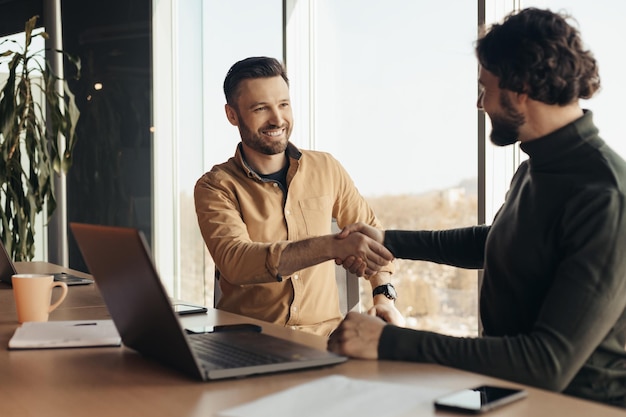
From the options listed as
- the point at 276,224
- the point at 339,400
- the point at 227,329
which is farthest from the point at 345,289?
the point at 339,400

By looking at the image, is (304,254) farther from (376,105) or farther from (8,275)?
(376,105)

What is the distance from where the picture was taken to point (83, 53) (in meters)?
5.55

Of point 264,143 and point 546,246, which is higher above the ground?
point 264,143

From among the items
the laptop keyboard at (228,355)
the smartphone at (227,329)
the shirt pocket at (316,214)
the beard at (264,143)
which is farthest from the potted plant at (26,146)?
the laptop keyboard at (228,355)

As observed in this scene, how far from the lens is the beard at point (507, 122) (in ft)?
5.91

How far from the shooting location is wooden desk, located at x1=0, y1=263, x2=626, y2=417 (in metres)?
1.14

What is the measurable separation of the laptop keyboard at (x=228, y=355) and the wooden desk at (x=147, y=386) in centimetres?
4

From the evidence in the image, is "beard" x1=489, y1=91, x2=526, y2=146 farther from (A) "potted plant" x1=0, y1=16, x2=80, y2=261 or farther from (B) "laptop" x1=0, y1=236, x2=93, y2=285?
(A) "potted plant" x1=0, y1=16, x2=80, y2=261

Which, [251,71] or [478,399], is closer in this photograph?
[478,399]

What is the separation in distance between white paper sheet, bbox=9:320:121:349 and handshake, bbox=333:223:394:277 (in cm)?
78

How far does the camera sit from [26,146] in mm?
5008

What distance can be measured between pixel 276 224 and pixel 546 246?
4.03 ft

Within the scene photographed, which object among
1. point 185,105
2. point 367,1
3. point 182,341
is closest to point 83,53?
point 185,105

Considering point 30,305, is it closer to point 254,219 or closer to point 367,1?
point 254,219
